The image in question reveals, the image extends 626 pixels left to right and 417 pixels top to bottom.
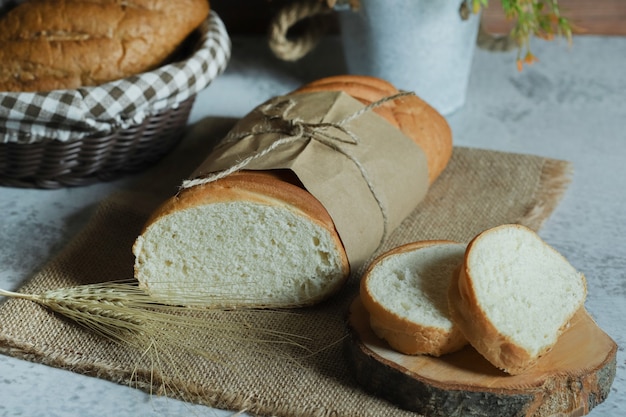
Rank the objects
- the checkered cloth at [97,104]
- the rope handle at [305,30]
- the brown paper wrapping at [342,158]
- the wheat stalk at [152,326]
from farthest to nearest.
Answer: the rope handle at [305,30] < the checkered cloth at [97,104] < the brown paper wrapping at [342,158] < the wheat stalk at [152,326]

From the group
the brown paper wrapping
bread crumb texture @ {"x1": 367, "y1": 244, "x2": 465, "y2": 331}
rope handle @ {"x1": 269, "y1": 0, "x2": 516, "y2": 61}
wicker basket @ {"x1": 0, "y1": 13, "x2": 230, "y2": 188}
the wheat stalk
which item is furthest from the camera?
rope handle @ {"x1": 269, "y1": 0, "x2": 516, "y2": 61}

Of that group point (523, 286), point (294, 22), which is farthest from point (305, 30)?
point (523, 286)

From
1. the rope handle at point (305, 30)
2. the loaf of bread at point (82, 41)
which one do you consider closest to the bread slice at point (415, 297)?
the loaf of bread at point (82, 41)

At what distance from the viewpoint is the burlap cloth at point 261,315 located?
5.84ft

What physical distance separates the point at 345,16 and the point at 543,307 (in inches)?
64.6

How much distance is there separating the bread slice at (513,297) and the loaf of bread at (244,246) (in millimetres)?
393

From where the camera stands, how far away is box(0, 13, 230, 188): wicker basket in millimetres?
2447

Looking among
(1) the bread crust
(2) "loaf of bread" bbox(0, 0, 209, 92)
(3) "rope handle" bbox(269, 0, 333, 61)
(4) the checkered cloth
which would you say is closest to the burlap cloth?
(1) the bread crust

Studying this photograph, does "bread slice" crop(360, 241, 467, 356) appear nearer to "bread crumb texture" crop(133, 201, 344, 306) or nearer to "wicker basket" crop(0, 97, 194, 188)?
"bread crumb texture" crop(133, 201, 344, 306)

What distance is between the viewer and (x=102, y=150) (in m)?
2.53

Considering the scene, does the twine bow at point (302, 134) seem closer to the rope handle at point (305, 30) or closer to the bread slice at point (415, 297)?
the bread slice at point (415, 297)

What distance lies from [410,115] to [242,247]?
2.48 ft

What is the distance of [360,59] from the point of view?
10.2 ft

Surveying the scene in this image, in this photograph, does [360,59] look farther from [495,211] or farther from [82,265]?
[82,265]
